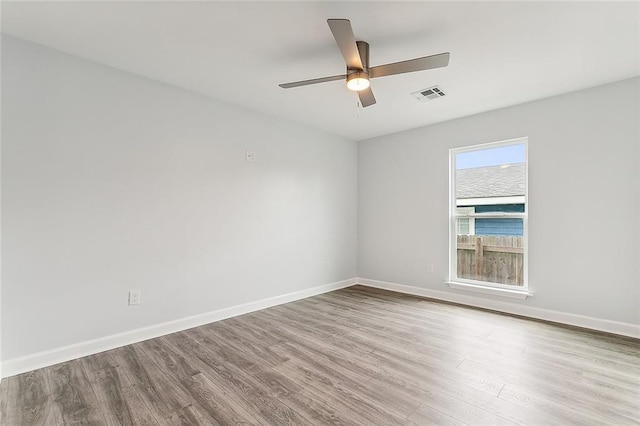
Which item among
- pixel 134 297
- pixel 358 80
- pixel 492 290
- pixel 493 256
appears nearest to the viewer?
pixel 358 80

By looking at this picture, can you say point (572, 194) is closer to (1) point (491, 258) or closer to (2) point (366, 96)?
(1) point (491, 258)

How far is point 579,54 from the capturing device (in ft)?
8.13

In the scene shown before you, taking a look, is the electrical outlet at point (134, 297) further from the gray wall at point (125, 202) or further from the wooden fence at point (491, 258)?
the wooden fence at point (491, 258)

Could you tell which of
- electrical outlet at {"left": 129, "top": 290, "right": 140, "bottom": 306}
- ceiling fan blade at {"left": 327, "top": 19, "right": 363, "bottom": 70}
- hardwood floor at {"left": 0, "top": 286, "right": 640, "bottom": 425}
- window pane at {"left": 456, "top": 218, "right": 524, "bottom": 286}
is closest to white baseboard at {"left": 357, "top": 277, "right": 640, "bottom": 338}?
hardwood floor at {"left": 0, "top": 286, "right": 640, "bottom": 425}

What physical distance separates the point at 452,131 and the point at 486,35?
2035 mm

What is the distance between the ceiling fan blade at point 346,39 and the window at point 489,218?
2.64 metres

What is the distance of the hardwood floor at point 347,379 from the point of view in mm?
1767

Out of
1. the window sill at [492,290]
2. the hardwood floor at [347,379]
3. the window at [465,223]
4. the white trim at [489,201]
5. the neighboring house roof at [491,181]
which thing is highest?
the neighboring house roof at [491,181]

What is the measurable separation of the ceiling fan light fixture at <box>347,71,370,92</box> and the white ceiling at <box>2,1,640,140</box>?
0.92ft

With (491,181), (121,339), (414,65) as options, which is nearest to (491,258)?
(491,181)

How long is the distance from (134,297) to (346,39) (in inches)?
114

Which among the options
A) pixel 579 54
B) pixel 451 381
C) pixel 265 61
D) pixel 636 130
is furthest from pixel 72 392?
pixel 636 130

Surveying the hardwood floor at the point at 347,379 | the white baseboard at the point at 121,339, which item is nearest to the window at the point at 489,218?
the hardwood floor at the point at 347,379

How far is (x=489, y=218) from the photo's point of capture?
3908 mm
